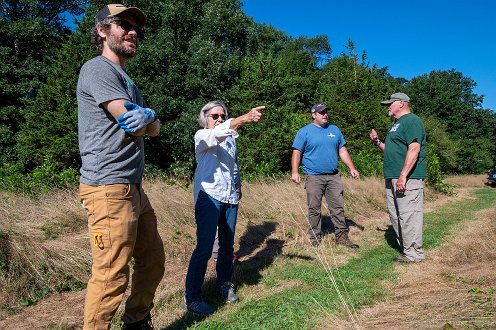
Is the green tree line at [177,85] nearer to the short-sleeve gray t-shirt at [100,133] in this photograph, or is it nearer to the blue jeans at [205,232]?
the blue jeans at [205,232]

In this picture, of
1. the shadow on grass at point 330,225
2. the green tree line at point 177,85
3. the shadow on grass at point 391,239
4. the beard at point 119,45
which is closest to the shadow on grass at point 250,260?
the shadow on grass at point 330,225

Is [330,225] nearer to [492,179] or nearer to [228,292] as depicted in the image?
[228,292]

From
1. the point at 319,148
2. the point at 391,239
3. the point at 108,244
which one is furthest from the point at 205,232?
the point at 391,239

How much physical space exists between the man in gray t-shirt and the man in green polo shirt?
3645 mm

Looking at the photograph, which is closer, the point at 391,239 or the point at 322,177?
the point at 322,177

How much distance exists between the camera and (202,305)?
346cm

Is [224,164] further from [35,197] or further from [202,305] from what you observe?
[35,197]

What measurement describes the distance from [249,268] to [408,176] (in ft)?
7.67

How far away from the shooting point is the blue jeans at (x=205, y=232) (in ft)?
11.5

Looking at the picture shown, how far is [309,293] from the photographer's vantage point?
369 centimetres

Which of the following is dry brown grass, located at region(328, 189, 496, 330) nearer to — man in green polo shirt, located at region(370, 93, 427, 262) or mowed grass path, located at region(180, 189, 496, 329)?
Result: mowed grass path, located at region(180, 189, 496, 329)

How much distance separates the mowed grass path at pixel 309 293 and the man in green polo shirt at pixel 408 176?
0.39 m

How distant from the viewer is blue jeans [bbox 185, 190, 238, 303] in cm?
351

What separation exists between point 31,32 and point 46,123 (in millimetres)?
7375
